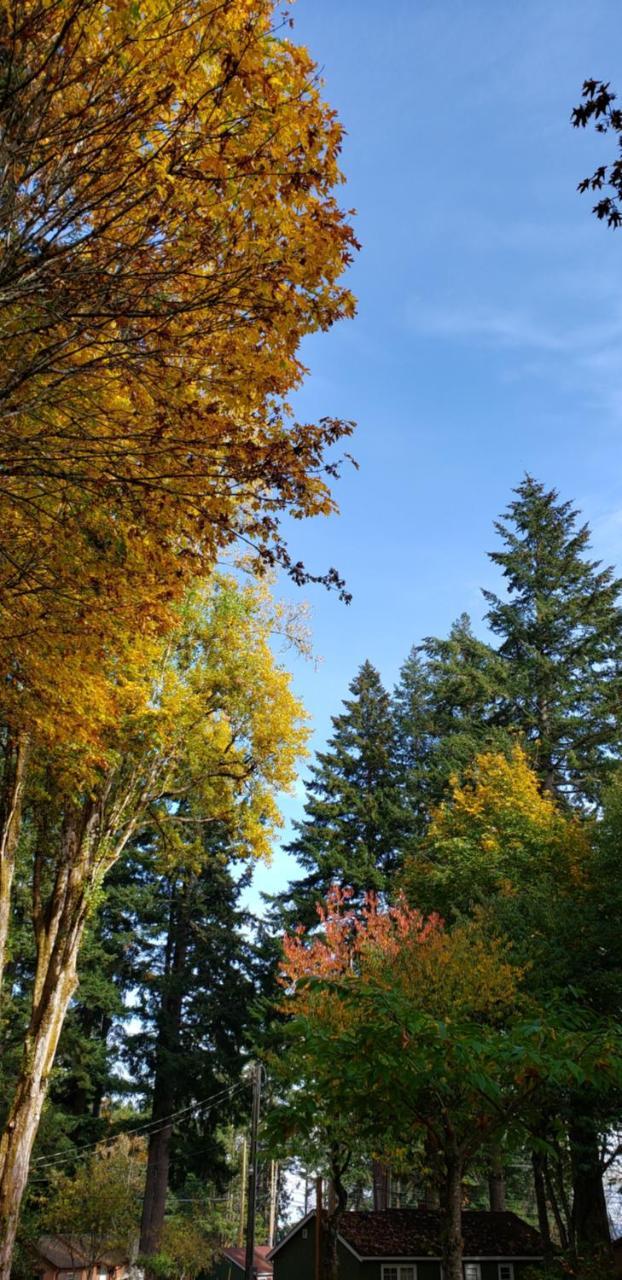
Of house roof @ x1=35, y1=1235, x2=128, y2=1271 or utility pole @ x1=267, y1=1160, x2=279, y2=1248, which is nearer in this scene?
house roof @ x1=35, y1=1235, x2=128, y2=1271

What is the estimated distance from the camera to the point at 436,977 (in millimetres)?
13297

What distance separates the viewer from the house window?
1988 centimetres

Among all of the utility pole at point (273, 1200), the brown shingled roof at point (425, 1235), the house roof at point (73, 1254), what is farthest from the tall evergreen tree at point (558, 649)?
the utility pole at point (273, 1200)

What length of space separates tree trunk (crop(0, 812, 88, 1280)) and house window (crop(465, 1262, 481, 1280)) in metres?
14.1

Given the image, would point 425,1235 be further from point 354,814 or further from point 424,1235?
point 354,814

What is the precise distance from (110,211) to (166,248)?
13.5 inches

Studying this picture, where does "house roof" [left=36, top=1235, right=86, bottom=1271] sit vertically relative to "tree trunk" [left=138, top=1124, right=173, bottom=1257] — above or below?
below

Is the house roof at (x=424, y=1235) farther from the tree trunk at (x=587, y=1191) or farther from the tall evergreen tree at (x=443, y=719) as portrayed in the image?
the tall evergreen tree at (x=443, y=719)

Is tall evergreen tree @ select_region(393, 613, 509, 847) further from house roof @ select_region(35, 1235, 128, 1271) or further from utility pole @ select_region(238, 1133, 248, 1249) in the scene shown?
utility pole @ select_region(238, 1133, 248, 1249)

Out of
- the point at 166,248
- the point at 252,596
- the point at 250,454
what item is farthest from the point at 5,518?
the point at 252,596

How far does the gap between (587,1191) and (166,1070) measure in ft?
48.2

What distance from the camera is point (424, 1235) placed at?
20391 mm

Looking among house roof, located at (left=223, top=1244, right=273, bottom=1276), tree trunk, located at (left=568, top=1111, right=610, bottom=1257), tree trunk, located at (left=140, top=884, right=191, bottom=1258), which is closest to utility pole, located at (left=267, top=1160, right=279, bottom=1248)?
house roof, located at (left=223, top=1244, right=273, bottom=1276)

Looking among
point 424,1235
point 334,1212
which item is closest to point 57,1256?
point 424,1235
